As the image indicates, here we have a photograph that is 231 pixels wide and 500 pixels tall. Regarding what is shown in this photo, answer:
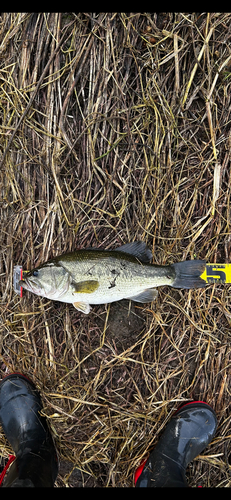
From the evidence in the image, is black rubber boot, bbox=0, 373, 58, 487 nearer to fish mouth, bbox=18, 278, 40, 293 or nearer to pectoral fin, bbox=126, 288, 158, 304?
fish mouth, bbox=18, 278, 40, 293

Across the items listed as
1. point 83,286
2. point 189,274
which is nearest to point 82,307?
point 83,286

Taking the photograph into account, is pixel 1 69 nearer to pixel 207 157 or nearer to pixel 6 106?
pixel 6 106

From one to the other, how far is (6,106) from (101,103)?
3.59 feet

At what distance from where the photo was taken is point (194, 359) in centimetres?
332

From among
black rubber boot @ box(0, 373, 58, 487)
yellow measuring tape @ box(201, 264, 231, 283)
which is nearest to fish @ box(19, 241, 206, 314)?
yellow measuring tape @ box(201, 264, 231, 283)

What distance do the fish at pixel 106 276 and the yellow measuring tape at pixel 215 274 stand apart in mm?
190

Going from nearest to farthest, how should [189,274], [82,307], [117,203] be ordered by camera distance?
[82,307]
[189,274]
[117,203]

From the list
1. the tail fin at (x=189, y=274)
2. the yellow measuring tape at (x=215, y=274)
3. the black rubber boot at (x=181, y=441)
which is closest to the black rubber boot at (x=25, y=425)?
the black rubber boot at (x=181, y=441)

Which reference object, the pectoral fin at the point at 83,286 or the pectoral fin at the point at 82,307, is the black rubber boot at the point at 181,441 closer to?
the pectoral fin at the point at 82,307

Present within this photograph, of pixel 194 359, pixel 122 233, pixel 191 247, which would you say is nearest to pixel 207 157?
pixel 191 247

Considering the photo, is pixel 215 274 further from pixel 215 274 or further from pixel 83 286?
pixel 83 286

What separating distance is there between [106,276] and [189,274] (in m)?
0.91

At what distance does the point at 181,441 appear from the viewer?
10.2 feet

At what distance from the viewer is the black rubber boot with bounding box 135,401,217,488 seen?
3.01m
